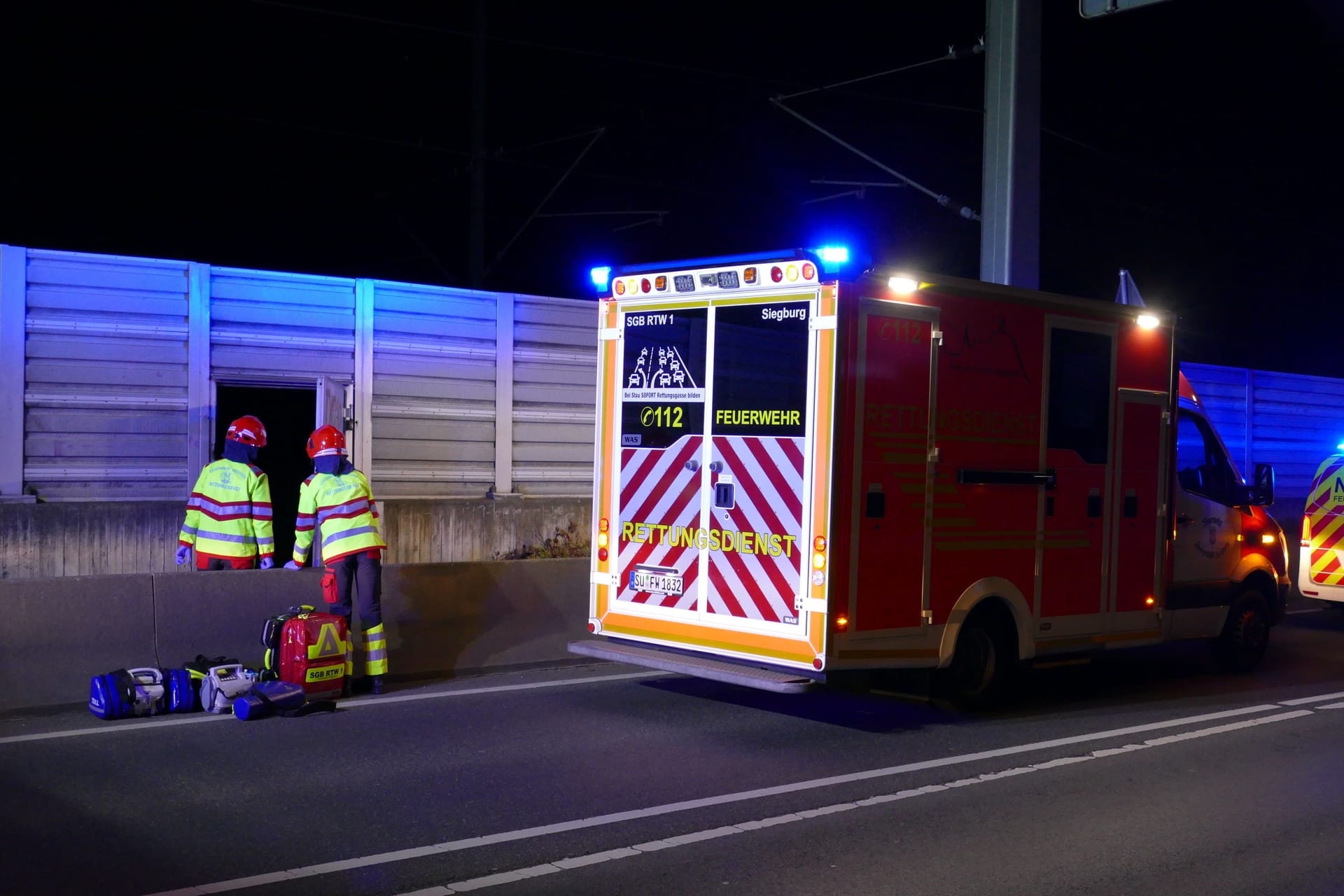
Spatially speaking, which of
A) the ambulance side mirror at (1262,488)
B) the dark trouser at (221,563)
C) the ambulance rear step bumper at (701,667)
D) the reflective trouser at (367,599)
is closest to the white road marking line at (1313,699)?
the ambulance side mirror at (1262,488)

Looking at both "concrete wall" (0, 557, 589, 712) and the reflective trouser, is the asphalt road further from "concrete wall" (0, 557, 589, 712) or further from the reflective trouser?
"concrete wall" (0, 557, 589, 712)

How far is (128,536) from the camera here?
39.3ft

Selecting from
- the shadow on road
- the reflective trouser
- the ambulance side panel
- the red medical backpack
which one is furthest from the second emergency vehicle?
the red medical backpack

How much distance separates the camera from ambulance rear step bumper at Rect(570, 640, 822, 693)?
7840 mm

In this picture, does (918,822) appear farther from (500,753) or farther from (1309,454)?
(1309,454)

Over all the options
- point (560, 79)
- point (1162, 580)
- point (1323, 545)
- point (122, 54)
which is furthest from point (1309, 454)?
point (122, 54)

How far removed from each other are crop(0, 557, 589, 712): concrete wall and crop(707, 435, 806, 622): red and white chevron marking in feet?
9.32

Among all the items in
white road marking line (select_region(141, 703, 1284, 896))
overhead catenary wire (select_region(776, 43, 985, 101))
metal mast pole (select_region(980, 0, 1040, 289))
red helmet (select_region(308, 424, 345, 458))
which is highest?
overhead catenary wire (select_region(776, 43, 985, 101))

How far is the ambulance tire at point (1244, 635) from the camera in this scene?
11.3 meters

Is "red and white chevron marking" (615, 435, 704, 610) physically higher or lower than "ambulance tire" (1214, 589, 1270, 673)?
higher

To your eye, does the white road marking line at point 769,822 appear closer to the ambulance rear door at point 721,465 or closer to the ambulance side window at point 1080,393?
the ambulance rear door at point 721,465

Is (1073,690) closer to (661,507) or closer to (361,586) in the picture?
(661,507)

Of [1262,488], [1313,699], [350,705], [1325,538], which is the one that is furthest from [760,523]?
[1325,538]

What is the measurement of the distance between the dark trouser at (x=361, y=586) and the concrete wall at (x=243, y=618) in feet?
1.58
